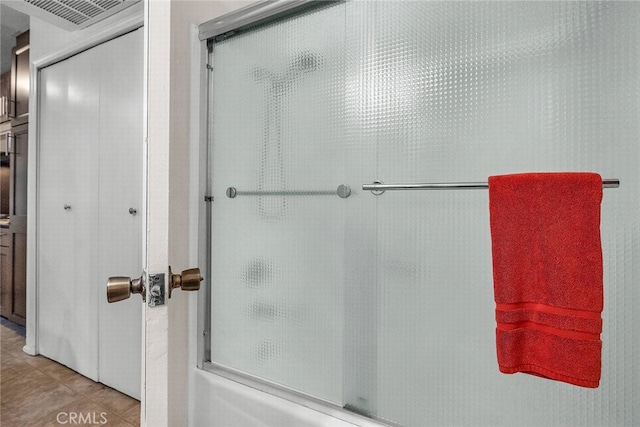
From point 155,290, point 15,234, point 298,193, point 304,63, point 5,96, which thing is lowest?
point 155,290

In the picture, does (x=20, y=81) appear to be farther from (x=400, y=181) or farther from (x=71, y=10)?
(x=400, y=181)

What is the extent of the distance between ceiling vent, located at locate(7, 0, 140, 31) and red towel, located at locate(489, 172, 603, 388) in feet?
3.17

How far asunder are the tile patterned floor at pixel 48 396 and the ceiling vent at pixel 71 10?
0.57 meters

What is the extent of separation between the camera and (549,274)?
2.48ft

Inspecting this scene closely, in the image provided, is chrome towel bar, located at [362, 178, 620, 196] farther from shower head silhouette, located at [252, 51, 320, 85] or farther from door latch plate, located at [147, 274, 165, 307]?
door latch plate, located at [147, 274, 165, 307]

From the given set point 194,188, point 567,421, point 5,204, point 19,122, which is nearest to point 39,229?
point 5,204

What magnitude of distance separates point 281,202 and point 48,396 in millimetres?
804

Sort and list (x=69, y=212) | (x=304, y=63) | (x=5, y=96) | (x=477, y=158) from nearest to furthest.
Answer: (x=5, y=96) → (x=69, y=212) → (x=477, y=158) → (x=304, y=63)

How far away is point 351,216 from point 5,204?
2.73 feet

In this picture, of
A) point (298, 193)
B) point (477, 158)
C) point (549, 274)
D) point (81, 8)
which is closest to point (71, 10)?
point (81, 8)

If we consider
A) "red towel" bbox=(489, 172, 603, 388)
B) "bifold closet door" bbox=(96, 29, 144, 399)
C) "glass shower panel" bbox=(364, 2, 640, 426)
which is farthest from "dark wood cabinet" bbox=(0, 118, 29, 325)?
"red towel" bbox=(489, 172, 603, 388)

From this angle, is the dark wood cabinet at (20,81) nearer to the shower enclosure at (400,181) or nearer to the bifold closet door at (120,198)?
the bifold closet door at (120,198)

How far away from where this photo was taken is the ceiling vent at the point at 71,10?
0.64 meters

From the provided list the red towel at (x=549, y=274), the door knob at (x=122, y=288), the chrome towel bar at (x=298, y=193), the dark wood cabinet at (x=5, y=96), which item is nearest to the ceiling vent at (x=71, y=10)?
the dark wood cabinet at (x=5, y=96)
